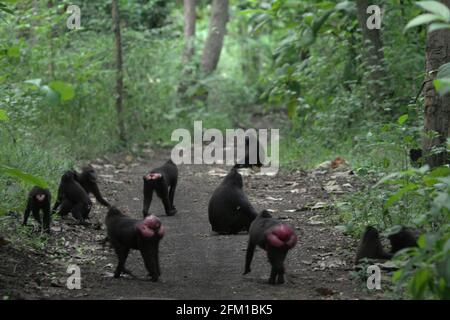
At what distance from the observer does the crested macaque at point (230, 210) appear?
8320mm

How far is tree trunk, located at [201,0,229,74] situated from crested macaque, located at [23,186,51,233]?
13731mm

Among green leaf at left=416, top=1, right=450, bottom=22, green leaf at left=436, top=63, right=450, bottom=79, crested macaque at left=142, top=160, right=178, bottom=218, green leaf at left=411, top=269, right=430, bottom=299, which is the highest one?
green leaf at left=416, top=1, right=450, bottom=22

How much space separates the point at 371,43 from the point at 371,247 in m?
7.48

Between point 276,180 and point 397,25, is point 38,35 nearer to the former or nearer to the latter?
point 276,180

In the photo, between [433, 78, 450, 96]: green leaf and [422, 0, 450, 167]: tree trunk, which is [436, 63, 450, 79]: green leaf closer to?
[422, 0, 450, 167]: tree trunk

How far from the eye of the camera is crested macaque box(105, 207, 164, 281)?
20.8 feet

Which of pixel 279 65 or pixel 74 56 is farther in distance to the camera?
pixel 279 65

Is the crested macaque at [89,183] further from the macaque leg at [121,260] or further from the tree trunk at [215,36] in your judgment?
the tree trunk at [215,36]

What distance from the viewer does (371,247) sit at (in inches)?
257

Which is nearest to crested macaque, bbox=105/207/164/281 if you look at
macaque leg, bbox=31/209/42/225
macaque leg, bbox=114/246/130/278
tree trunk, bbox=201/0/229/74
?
macaque leg, bbox=114/246/130/278

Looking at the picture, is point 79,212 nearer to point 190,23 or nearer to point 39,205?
point 39,205

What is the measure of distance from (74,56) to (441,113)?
884 cm
